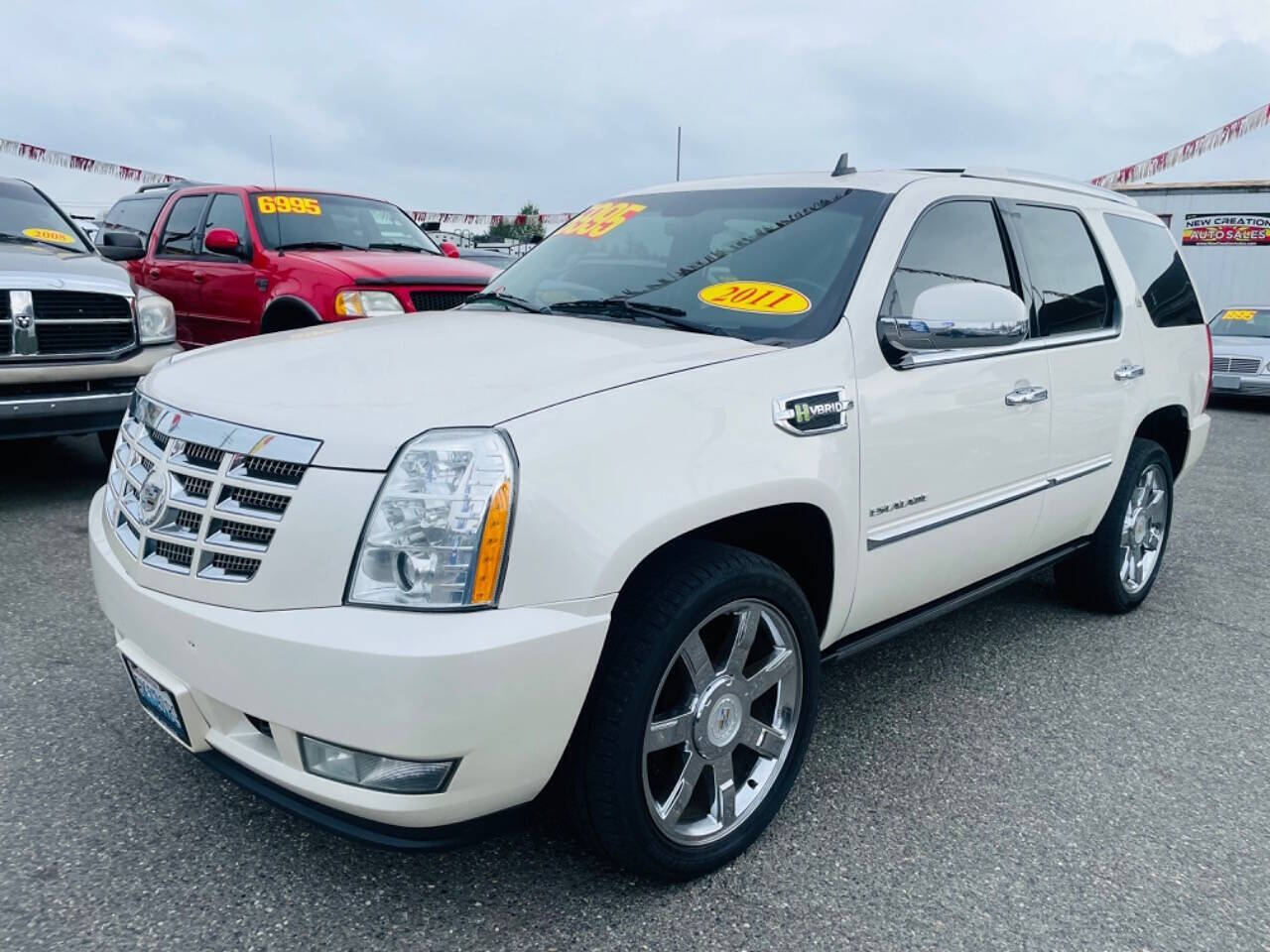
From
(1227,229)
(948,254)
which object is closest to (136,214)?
(948,254)

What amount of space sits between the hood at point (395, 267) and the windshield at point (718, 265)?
2902mm

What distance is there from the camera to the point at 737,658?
7.71ft

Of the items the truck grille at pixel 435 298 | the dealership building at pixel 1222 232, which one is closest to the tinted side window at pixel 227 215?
the truck grille at pixel 435 298

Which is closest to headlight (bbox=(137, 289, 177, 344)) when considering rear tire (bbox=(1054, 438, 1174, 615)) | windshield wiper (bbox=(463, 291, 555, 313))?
windshield wiper (bbox=(463, 291, 555, 313))

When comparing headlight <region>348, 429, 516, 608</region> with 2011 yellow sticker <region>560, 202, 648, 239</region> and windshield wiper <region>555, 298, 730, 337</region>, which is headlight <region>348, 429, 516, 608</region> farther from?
2011 yellow sticker <region>560, 202, 648, 239</region>

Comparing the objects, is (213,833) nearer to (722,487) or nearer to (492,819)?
(492,819)

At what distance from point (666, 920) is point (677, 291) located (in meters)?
1.71

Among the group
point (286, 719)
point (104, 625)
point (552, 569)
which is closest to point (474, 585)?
point (552, 569)

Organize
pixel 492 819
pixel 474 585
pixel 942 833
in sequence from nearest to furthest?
pixel 474 585
pixel 492 819
pixel 942 833

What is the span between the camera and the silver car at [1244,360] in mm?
12359

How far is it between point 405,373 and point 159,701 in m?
0.94

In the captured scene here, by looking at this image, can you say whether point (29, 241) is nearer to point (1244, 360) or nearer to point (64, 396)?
point (64, 396)

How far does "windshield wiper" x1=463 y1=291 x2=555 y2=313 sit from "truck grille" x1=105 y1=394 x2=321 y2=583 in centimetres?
123

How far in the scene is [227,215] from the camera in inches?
289
